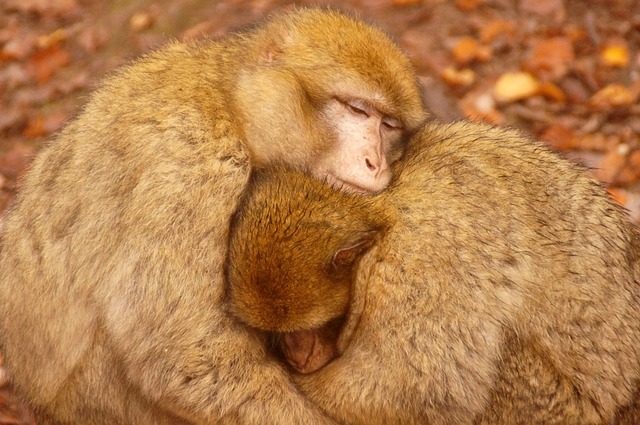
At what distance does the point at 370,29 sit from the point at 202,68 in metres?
0.66

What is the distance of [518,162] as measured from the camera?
3586 millimetres

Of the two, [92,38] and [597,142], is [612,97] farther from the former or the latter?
[92,38]

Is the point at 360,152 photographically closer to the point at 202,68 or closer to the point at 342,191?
the point at 342,191

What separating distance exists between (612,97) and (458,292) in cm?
280

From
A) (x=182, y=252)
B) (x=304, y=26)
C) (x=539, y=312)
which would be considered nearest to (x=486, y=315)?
(x=539, y=312)

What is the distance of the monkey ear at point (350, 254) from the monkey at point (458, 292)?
2 cm

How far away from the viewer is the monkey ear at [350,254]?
10.5ft

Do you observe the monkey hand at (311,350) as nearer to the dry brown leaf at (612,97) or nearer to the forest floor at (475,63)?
the forest floor at (475,63)

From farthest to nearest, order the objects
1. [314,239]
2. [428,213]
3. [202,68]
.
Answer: [202,68]
[428,213]
[314,239]

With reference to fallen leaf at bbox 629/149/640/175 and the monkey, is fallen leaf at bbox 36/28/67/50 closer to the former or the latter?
fallen leaf at bbox 629/149/640/175

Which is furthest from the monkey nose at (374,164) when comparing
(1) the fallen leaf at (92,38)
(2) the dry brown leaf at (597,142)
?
(1) the fallen leaf at (92,38)

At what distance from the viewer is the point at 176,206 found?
3248mm

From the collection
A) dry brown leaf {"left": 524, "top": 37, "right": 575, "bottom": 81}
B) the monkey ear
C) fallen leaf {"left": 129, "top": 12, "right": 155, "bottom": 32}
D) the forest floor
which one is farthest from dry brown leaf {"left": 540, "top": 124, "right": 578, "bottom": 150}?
fallen leaf {"left": 129, "top": 12, "right": 155, "bottom": 32}

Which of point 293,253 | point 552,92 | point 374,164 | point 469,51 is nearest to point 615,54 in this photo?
point 552,92
